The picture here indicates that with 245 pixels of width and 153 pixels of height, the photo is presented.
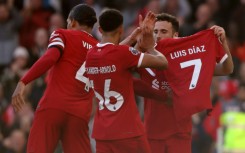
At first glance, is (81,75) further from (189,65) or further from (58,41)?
(189,65)

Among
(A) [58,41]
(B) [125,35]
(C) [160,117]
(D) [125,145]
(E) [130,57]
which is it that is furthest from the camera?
(B) [125,35]

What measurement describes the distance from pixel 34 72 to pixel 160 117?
148cm

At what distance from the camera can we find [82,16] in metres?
10.9

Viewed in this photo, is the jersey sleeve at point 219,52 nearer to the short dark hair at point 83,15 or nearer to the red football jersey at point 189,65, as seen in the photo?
the red football jersey at point 189,65

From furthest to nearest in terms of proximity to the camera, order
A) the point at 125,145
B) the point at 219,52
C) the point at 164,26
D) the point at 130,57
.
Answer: the point at 164,26 < the point at 219,52 < the point at 125,145 < the point at 130,57

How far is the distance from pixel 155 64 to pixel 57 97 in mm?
1219

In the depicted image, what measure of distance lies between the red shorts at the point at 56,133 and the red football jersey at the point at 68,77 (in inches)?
3.0

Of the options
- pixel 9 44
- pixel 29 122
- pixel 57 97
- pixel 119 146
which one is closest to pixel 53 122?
pixel 57 97

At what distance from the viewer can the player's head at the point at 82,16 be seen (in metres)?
10.9

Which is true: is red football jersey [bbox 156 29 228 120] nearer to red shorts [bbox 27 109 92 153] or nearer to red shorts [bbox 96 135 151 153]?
red shorts [bbox 96 135 151 153]

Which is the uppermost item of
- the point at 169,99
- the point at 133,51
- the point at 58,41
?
the point at 58,41

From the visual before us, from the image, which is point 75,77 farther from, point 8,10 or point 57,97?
point 8,10

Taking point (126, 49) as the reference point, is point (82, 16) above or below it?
above

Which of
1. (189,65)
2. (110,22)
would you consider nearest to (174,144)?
(189,65)
